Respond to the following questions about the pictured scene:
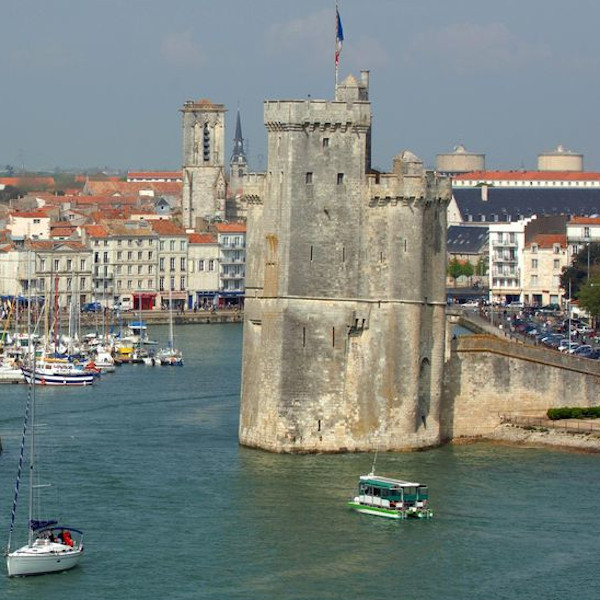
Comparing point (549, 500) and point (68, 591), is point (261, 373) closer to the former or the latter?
point (549, 500)

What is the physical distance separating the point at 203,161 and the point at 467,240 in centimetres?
1849

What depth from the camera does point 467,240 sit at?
149625 mm

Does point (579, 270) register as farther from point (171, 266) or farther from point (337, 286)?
point (337, 286)

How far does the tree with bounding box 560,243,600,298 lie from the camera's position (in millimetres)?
113625

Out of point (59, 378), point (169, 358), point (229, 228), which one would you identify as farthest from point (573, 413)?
point (229, 228)

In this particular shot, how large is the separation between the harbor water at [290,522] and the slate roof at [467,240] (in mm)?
89172

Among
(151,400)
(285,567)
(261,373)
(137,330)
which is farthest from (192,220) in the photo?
(285,567)

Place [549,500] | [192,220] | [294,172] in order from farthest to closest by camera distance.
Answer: [192,220]
[294,172]
[549,500]

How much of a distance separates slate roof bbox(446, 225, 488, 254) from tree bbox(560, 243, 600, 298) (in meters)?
28.9

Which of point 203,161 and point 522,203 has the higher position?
point 203,161

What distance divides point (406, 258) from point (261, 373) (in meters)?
4.30

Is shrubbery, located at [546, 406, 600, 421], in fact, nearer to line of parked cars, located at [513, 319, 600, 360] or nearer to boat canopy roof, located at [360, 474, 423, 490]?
boat canopy roof, located at [360, 474, 423, 490]

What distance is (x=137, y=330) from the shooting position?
108125mm

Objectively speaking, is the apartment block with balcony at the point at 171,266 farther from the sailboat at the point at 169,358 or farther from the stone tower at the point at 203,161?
the sailboat at the point at 169,358
